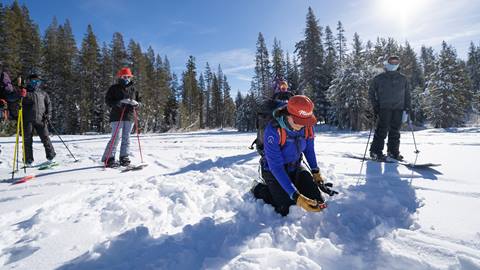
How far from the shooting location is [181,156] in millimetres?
8758

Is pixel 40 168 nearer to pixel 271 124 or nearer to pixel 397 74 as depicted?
pixel 271 124

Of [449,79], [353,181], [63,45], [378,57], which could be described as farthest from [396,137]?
[63,45]

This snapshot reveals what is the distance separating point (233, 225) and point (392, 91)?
5425 millimetres

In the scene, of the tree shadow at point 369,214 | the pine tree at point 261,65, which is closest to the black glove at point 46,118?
the tree shadow at point 369,214

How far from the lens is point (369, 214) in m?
3.41

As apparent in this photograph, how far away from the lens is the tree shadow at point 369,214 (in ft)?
9.28

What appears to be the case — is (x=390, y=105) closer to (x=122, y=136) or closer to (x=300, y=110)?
(x=300, y=110)

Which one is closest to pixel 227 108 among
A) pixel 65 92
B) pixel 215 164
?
pixel 65 92

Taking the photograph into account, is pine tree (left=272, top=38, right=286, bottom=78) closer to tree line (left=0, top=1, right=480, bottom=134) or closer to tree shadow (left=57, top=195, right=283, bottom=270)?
tree line (left=0, top=1, right=480, bottom=134)

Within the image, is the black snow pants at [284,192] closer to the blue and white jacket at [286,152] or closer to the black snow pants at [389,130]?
the blue and white jacket at [286,152]

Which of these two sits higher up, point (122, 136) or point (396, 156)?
point (122, 136)

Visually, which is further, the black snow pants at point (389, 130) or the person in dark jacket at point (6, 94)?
the black snow pants at point (389, 130)

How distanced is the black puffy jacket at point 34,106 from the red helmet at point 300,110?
6.20 meters

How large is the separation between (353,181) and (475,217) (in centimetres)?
190
